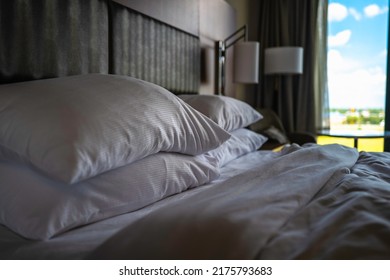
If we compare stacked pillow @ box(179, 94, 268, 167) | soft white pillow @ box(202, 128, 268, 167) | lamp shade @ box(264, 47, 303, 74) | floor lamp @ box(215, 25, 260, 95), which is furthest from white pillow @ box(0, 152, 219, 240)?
lamp shade @ box(264, 47, 303, 74)

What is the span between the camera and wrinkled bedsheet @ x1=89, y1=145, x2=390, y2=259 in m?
0.55

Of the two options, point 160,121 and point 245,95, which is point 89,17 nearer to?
point 160,121

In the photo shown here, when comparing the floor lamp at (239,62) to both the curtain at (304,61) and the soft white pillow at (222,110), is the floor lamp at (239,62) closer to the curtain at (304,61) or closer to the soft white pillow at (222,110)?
the soft white pillow at (222,110)

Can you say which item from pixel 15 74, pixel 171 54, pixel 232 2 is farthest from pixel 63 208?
pixel 232 2

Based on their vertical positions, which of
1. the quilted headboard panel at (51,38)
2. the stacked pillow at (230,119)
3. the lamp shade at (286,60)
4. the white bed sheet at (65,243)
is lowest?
the white bed sheet at (65,243)

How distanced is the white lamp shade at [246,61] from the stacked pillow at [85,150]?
6.01 ft

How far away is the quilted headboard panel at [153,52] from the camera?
1.57 m

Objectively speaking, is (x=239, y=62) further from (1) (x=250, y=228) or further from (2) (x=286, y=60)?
(1) (x=250, y=228)

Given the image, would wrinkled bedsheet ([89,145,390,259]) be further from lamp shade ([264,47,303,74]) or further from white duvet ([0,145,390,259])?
lamp shade ([264,47,303,74])

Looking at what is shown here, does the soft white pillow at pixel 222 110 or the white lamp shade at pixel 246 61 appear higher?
the white lamp shade at pixel 246 61

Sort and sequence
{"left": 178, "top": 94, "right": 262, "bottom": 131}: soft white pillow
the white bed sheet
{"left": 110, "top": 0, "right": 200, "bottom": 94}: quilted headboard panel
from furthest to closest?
{"left": 178, "top": 94, "right": 262, "bottom": 131}: soft white pillow
{"left": 110, "top": 0, "right": 200, "bottom": 94}: quilted headboard panel
the white bed sheet

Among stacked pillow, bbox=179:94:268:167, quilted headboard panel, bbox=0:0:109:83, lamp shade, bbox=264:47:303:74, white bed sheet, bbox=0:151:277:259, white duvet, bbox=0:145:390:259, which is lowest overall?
white bed sheet, bbox=0:151:277:259

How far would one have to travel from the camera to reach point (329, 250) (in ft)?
1.82

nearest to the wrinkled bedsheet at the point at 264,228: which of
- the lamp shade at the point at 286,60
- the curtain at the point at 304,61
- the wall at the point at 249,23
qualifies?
the lamp shade at the point at 286,60
